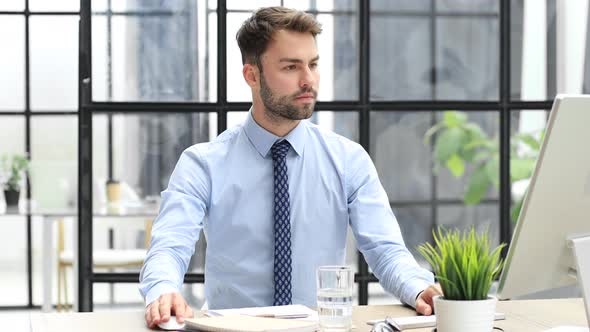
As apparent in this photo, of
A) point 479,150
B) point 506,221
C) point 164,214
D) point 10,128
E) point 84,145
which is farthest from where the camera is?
point 10,128

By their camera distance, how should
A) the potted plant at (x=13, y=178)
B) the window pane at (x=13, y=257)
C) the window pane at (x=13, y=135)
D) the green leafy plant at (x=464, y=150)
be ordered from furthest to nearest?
1. the window pane at (x=13, y=257)
2. the window pane at (x=13, y=135)
3. the potted plant at (x=13, y=178)
4. the green leafy plant at (x=464, y=150)

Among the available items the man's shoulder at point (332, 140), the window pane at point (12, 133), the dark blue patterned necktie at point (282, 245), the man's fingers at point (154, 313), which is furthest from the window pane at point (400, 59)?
the window pane at point (12, 133)

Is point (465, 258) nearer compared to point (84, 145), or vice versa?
point (465, 258)

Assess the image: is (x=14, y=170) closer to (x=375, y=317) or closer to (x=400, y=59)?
(x=400, y=59)

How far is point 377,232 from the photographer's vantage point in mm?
2387

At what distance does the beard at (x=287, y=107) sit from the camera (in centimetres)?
236

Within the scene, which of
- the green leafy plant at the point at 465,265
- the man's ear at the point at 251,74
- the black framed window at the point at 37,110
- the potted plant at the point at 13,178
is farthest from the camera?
the black framed window at the point at 37,110

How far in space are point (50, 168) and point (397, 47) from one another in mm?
4760

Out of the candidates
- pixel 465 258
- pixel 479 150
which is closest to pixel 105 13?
pixel 465 258

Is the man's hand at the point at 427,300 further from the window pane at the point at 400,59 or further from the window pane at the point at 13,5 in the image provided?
the window pane at the point at 13,5

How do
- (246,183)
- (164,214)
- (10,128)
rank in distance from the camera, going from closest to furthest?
(164,214), (246,183), (10,128)

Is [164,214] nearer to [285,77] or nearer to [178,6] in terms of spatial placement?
[285,77]

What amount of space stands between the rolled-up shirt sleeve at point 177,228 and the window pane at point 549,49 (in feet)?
4.52

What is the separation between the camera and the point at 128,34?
3.11 meters
